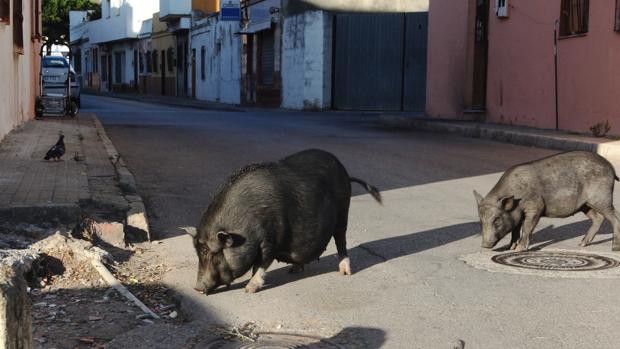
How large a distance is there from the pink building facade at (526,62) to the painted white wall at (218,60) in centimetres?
1520

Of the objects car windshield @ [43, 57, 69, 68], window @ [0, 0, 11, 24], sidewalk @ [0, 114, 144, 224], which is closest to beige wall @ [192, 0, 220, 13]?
car windshield @ [43, 57, 69, 68]

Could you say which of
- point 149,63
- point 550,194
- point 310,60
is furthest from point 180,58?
point 550,194

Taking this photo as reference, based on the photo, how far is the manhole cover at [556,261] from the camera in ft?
19.1

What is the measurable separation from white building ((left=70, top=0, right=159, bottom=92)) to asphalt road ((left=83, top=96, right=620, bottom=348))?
45433 mm

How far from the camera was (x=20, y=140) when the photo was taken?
1366cm

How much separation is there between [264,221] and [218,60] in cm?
3760

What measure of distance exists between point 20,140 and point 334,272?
29.7ft

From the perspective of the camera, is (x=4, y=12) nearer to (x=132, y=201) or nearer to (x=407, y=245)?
(x=132, y=201)

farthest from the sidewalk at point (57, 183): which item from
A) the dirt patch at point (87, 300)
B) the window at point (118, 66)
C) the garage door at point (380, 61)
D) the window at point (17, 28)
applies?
the window at point (118, 66)

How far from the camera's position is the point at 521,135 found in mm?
16656

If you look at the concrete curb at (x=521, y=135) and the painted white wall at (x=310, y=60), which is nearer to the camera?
the concrete curb at (x=521, y=135)

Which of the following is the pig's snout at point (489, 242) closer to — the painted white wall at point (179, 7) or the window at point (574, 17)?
the window at point (574, 17)

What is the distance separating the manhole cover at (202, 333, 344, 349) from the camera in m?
4.14

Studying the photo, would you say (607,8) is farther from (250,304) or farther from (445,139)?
(250,304)
